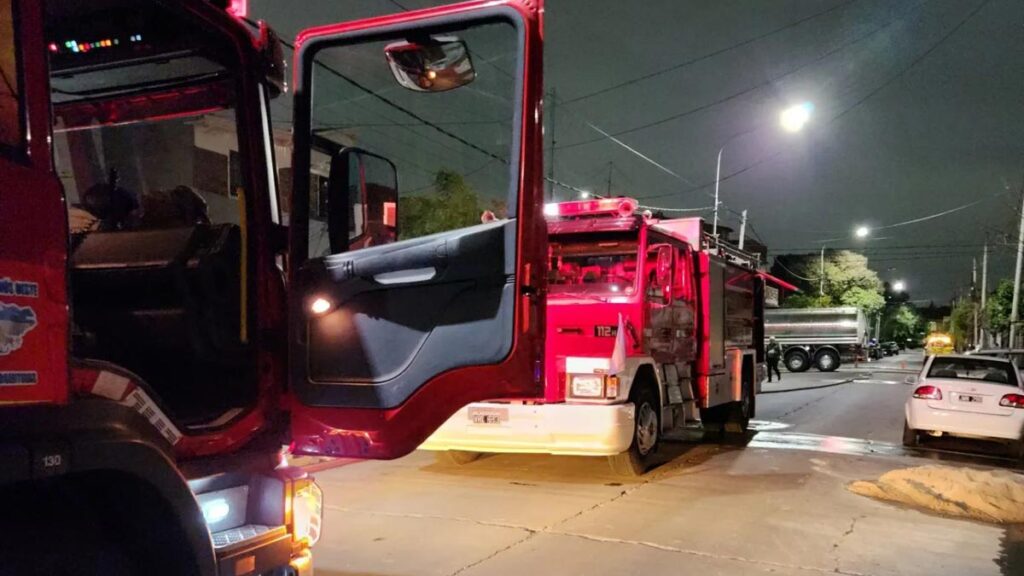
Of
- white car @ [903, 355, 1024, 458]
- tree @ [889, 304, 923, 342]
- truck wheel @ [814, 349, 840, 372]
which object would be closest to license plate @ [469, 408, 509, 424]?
white car @ [903, 355, 1024, 458]

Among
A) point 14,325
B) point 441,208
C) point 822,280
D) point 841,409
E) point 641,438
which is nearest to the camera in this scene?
point 14,325

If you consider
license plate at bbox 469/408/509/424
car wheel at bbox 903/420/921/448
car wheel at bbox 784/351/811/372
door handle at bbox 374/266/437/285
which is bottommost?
car wheel at bbox 784/351/811/372

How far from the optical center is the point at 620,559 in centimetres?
554

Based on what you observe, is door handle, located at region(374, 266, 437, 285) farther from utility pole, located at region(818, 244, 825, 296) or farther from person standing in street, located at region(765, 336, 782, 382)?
utility pole, located at region(818, 244, 825, 296)

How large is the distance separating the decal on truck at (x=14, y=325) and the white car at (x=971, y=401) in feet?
36.6

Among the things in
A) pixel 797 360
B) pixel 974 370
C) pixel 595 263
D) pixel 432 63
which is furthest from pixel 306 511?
pixel 797 360

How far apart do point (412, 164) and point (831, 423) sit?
12389 millimetres

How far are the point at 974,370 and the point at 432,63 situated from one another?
1074 centimetres

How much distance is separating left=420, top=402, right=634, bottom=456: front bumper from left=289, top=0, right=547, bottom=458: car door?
14.3 ft

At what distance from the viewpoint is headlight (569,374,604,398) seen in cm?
752

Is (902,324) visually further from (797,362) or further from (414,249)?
(414,249)

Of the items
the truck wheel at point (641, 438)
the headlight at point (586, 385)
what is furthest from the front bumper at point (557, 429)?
the truck wheel at point (641, 438)

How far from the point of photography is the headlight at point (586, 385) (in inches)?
296

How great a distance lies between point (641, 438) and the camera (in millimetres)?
8367
